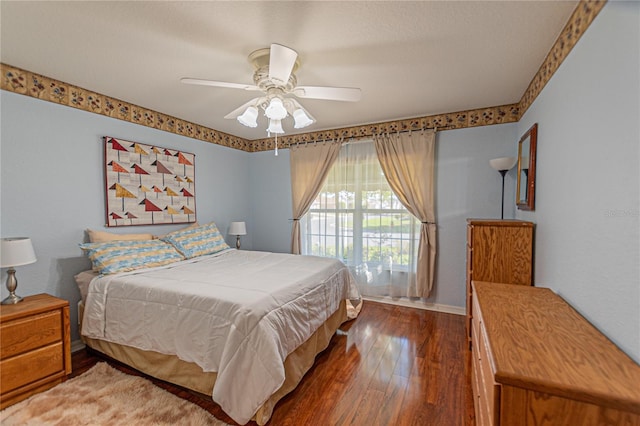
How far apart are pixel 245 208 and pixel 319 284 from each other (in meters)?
2.63

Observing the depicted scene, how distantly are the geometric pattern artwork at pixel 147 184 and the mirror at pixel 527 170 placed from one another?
3.66 meters

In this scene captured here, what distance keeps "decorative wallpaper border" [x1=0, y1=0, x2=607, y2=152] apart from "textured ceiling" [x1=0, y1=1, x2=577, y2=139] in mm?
98

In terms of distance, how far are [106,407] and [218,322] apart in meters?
0.94

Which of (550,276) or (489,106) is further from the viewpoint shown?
(489,106)

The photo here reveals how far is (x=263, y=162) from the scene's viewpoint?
4.52m

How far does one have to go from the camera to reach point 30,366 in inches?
73.7

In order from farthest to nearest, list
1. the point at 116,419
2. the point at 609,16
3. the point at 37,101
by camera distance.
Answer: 1. the point at 37,101
2. the point at 116,419
3. the point at 609,16

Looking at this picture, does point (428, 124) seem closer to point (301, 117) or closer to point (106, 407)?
point (301, 117)

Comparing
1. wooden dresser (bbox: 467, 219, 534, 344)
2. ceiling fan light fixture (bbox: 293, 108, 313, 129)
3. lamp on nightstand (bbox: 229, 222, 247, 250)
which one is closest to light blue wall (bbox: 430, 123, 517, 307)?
wooden dresser (bbox: 467, 219, 534, 344)

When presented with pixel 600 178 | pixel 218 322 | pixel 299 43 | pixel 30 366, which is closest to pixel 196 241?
pixel 30 366

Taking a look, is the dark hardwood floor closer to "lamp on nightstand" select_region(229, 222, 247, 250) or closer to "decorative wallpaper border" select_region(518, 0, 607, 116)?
"lamp on nightstand" select_region(229, 222, 247, 250)

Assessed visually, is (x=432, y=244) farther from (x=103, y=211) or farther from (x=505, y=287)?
(x=103, y=211)

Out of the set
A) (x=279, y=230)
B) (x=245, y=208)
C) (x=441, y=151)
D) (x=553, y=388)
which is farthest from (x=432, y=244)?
(x=245, y=208)

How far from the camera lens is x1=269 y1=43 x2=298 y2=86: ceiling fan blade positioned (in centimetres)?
149
